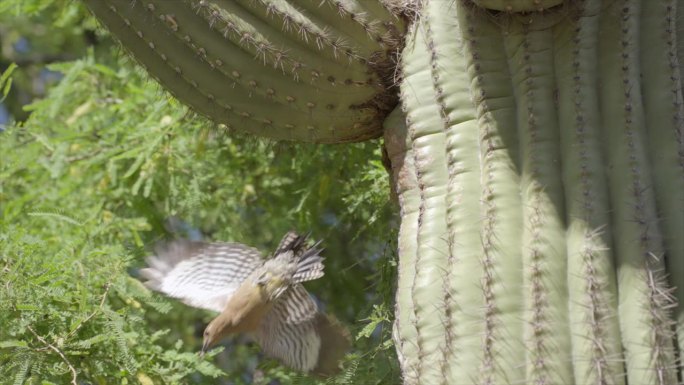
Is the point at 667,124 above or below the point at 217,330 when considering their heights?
above

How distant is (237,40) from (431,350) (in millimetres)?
859

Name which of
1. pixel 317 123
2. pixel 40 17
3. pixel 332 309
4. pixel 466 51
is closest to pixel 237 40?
pixel 317 123

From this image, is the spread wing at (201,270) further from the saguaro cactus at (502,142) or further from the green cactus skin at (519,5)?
the green cactus skin at (519,5)

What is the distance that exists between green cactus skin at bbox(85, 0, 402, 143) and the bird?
81 cm

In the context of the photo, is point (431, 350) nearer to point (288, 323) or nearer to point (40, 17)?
point (288, 323)

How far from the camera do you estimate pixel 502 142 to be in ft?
7.84

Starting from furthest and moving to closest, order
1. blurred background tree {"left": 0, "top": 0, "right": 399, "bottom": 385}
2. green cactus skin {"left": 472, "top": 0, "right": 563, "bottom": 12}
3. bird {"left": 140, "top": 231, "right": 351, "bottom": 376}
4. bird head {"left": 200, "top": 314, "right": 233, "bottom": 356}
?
bird head {"left": 200, "top": 314, "right": 233, "bottom": 356} < bird {"left": 140, "top": 231, "right": 351, "bottom": 376} < blurred background tree {"left": 0, "top": 0, "right": 399, "bottom": 385} < green cactus skin {"left": 472, "top": 0, "right": 563, "bottom": 12}

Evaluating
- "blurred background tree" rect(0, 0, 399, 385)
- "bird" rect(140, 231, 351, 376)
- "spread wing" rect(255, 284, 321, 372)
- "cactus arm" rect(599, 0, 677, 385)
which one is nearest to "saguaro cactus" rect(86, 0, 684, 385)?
"cactus arm" rect(599, 0, 677, 385)

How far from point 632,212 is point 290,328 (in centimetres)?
161

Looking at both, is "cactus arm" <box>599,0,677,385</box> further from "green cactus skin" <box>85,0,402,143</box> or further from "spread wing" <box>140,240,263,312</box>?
"spread wing" <box>140,240,263,312</box>

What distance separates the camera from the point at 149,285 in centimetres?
368

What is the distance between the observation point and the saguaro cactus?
2186 millimetres

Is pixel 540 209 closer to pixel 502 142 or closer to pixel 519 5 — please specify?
pixel 502 142

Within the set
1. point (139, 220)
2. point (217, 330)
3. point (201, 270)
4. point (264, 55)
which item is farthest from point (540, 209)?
point (139, 220)
